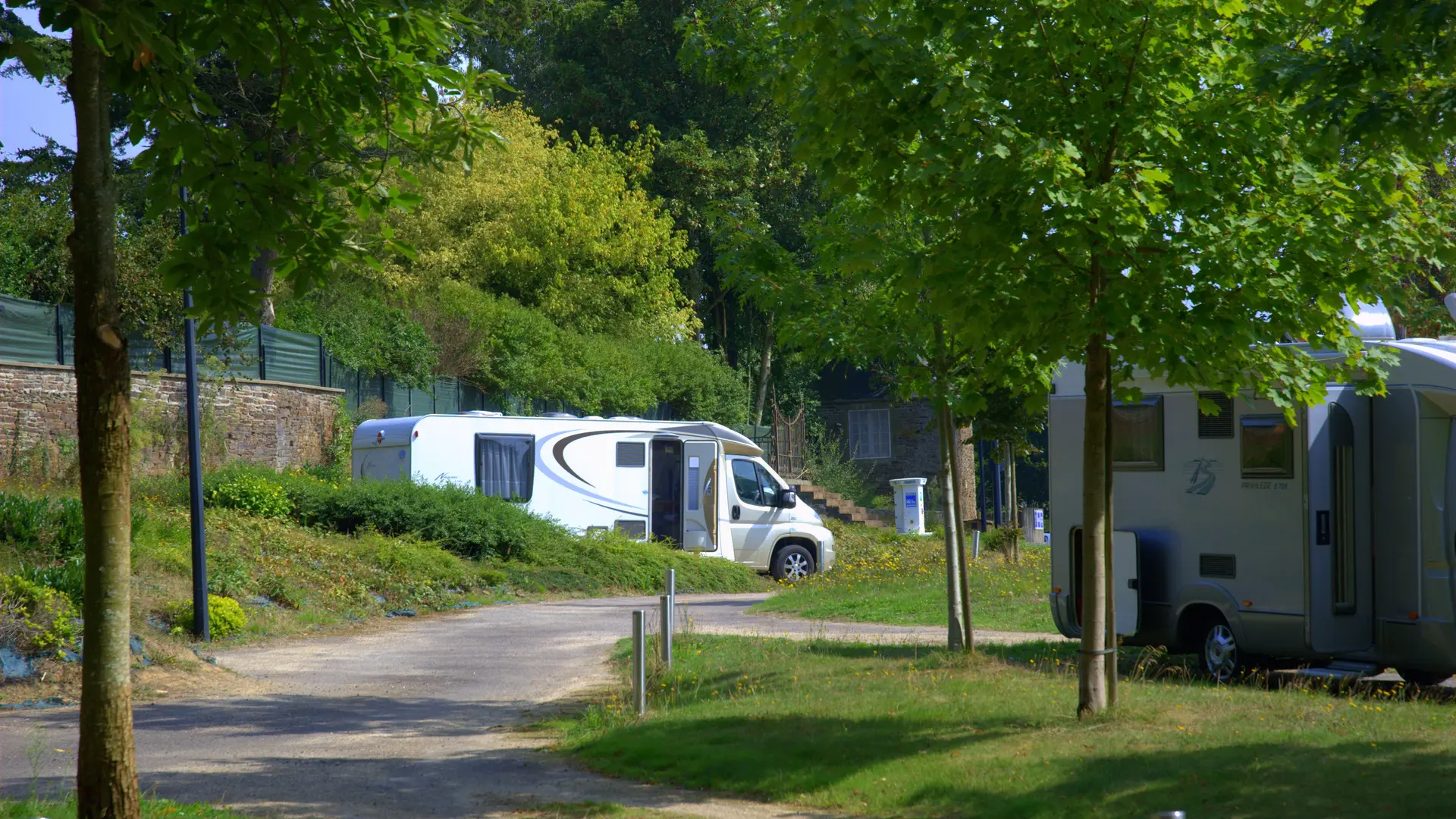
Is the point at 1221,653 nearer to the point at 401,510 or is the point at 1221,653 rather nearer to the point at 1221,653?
the point at 1221,653

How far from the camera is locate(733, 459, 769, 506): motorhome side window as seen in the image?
24.1 metres

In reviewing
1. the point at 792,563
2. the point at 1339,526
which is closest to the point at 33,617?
the point at 1339,526

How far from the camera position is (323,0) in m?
6.34

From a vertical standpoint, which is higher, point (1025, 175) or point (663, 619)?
point (1025, 175)

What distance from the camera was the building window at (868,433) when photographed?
4594cm

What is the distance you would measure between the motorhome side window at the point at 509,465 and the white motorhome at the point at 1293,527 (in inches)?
505

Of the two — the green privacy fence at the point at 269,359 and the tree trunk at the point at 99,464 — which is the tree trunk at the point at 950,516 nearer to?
the tree trunk at the point at 99,464

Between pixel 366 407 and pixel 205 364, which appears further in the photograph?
pixel 366 407

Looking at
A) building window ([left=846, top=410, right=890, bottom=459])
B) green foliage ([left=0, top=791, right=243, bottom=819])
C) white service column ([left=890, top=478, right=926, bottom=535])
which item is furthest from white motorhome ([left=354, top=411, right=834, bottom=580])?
→ building window ([left=846, top=410, right=890, bottom=459])

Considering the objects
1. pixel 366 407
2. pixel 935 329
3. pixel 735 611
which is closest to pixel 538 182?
pixel 366 407

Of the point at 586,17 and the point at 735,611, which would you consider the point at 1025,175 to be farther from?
the point at 586,17

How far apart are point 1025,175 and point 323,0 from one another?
367 cm

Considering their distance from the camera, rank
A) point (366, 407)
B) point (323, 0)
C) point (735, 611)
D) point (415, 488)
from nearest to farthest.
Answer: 1. point (323, 0)
2. point (735, 611)
3. point (415, 488)
4. point (366, 407)

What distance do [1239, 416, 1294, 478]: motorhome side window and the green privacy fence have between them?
13.6 metres
